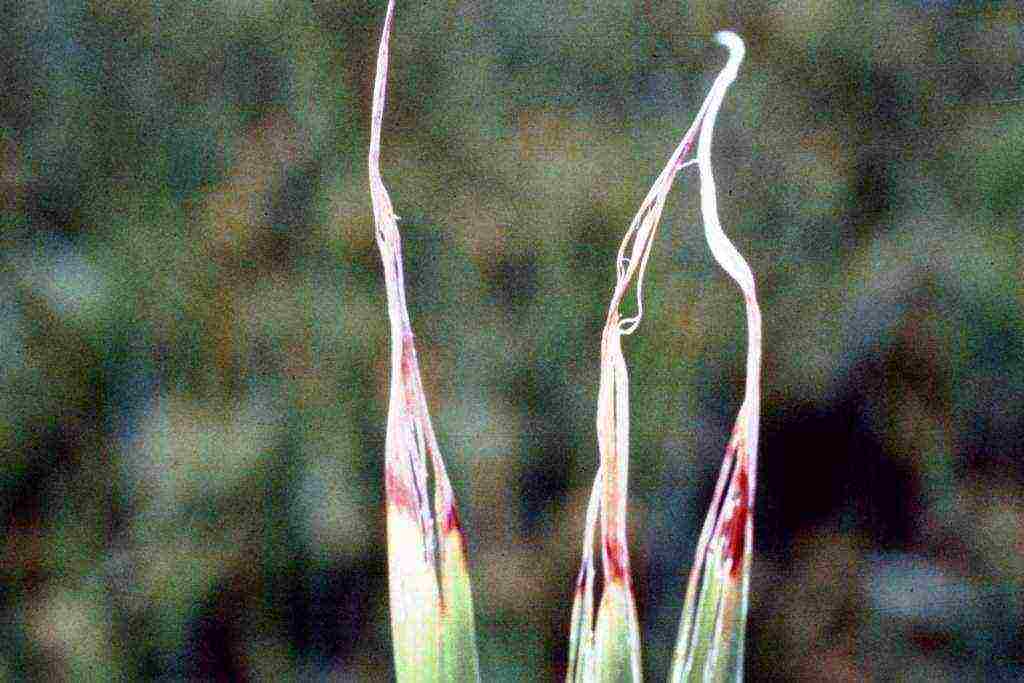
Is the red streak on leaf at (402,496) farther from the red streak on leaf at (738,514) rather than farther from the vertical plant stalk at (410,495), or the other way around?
the red streak on leaf at (738,514)

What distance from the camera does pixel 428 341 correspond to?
2.41 feet

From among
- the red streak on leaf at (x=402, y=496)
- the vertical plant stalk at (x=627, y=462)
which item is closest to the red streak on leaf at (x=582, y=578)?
the vertical plant stalk at (x=627, y=462)

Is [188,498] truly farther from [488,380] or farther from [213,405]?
[488,380]

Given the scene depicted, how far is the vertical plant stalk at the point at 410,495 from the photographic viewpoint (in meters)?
0.73

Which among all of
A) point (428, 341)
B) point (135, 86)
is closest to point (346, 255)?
point (428, 341)

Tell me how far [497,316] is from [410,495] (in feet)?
0.45

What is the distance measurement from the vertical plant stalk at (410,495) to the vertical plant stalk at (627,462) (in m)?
0.09

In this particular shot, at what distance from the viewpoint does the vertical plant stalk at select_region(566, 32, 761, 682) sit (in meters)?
0.72

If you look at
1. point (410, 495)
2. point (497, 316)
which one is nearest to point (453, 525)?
point (410, 495)

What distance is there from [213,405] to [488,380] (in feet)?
0.62

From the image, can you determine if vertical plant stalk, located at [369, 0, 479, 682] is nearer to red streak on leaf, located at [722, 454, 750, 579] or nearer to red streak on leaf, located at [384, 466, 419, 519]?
red streak on leaf, located at [384, 466, 419, 519]

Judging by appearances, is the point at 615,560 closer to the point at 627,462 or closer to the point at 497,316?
the point at 627,462

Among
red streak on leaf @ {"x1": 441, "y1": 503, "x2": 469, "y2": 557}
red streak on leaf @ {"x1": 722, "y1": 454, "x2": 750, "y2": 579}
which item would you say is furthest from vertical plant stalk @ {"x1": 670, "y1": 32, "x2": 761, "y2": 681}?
red streak on leaf @ {"x1": 441, "y1": 503, "x2": 469, "y2": 557}

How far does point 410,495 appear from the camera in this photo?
732 mm
